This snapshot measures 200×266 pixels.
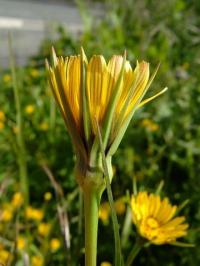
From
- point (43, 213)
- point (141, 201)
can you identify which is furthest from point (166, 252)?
point (141, 201)

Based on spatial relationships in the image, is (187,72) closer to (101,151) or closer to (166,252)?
(166,252)

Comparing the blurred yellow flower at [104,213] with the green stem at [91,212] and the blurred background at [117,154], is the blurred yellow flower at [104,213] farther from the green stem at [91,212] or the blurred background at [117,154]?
the green stem at [91,212]

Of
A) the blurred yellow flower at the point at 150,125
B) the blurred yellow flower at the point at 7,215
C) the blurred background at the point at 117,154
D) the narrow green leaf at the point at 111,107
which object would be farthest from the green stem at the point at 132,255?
the blurred yellow flower at the point at 150,125

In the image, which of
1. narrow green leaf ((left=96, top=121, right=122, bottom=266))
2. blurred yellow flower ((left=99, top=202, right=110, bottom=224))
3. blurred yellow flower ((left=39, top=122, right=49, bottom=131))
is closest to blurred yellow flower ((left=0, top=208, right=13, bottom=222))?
blurred yellow flower ((left=99, top=202, right=110, bottom=224))

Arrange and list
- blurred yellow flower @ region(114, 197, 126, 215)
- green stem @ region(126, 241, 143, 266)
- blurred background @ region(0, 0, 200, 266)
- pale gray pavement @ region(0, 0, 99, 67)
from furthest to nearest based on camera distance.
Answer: pale gray pavement @ region(0, 0, 99, 67)
blurred yellow flower @ region(114, 197, 126, 215)
blurred background @ region(0, 0, 200, 266)
green stem @ region(126, 241, 143, 266)

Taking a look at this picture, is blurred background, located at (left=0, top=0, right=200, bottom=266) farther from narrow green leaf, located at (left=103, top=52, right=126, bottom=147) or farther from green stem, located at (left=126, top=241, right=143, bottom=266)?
narrow green leaf, located at (left=103, top=52, right=126, bottom=147)

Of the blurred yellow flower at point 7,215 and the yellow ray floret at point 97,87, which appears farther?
the blurred yellow flower at point 7,215

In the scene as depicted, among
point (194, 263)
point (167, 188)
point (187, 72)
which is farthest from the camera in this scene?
point (187, 72)
